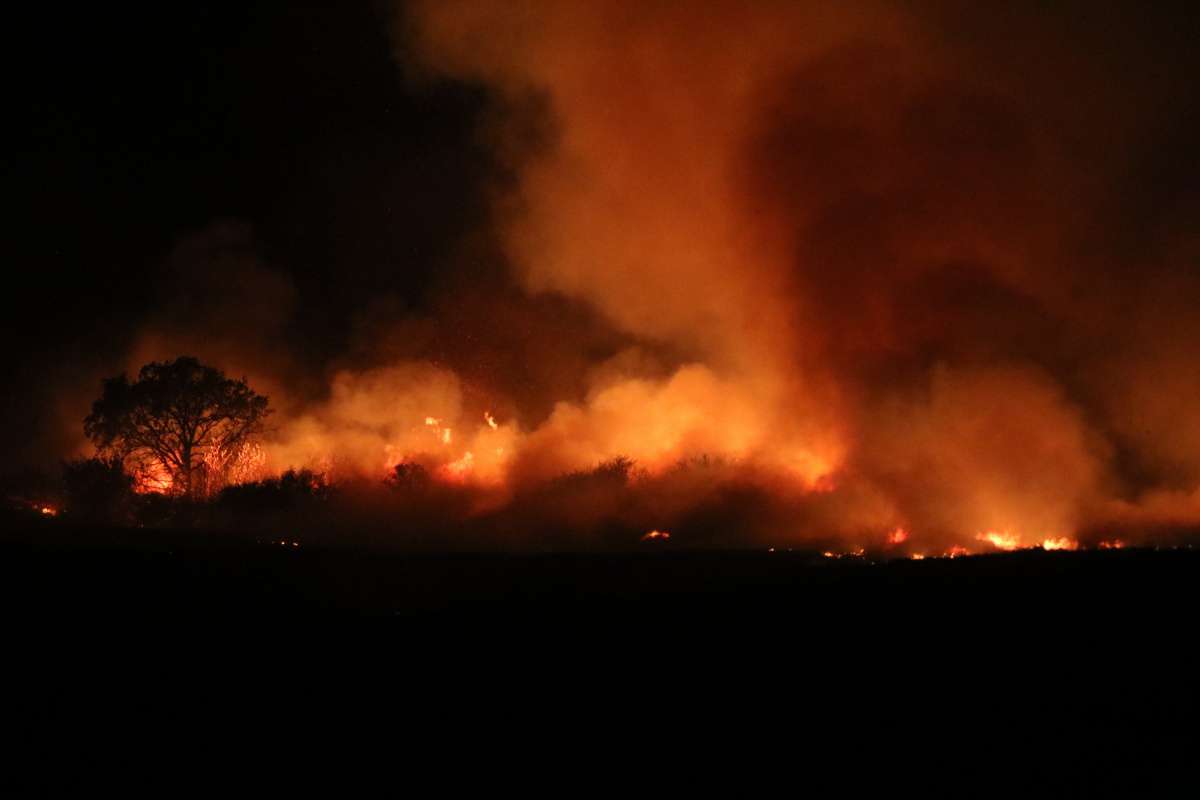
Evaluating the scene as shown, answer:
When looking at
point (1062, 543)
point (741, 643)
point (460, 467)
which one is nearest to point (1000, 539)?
point (1062, 543)

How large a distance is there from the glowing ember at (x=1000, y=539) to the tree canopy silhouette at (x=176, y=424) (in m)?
32.7

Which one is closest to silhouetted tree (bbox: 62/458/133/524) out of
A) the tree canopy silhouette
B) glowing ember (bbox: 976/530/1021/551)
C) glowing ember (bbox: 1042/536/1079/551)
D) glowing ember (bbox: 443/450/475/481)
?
the tree canopy silhouette

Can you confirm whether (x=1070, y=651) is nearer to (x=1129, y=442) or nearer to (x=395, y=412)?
(x=1129, y=442)

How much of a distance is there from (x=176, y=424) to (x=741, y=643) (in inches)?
1345

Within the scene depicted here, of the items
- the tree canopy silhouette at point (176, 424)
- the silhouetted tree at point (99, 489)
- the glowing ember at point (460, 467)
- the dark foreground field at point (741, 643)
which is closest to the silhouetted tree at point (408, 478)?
the glowing ember at point (460, 467)

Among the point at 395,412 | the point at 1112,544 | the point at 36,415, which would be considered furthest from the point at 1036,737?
the point at 36,415

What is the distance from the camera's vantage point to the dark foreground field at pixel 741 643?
8570 millimetres

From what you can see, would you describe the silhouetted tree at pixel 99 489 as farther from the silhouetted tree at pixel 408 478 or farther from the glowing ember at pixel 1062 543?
the glowing ember at pixel 1062 543

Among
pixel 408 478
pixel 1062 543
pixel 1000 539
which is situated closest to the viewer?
pixel 1062 543

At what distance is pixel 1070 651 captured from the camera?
9516 millimetres

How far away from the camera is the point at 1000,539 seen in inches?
1267

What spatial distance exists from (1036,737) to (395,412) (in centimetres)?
5060

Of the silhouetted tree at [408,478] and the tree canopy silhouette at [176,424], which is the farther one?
the silhouetted tree at [408,478]

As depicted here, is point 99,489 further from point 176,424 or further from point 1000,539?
point 1000,539
